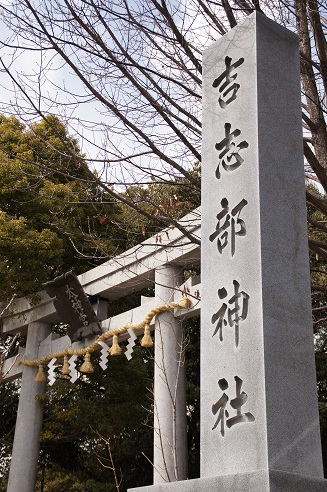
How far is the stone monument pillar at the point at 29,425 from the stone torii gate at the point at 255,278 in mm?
6552

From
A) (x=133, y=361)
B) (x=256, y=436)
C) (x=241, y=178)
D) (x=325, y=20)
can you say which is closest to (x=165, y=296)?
(x=133, y=361)

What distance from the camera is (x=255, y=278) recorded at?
2.72m

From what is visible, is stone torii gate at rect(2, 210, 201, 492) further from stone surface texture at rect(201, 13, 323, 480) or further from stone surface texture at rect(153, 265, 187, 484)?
stone surface texture at rect(201, 13, 323, 480)

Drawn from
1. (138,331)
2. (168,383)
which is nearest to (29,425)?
(138,331)

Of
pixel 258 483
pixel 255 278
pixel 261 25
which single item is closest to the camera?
pixel 258 483

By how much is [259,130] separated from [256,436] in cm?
148

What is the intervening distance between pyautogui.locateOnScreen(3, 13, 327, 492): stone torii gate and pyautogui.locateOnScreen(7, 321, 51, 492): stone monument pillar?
6.55 metres

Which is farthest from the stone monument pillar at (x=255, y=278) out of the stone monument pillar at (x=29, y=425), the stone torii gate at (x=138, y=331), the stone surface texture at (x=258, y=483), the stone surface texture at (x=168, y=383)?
the stone monument pillar at (x=29, y=425)

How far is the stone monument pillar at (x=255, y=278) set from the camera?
2465 mm

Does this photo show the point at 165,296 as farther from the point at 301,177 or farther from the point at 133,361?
the point at 301,177

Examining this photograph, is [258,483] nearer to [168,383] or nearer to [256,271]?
[256,271]

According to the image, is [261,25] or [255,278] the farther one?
[261,25]

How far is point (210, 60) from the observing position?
3529 mm

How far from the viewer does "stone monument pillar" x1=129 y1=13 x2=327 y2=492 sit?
2465mm
